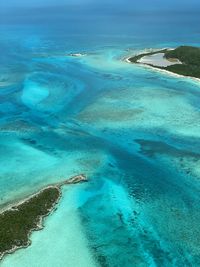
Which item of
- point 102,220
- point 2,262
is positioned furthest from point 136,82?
point 2,262

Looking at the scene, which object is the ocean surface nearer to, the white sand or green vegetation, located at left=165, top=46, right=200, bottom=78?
green vegetation, located at left=165, top=46, right=200, bottom=78

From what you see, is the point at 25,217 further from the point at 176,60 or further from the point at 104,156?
the point at 176,60

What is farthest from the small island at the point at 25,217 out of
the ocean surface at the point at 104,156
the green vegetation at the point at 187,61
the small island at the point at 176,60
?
the small island at the point at 176,60

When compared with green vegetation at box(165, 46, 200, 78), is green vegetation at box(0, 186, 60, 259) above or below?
below

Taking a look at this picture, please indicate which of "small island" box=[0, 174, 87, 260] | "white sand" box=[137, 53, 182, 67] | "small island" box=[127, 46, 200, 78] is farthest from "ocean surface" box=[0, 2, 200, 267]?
"white sand" box=[137, 53, 182, 67]

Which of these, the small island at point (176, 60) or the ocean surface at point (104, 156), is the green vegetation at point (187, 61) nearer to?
the small island at point (176, 60)

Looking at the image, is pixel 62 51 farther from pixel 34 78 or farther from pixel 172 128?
pixel 172 128

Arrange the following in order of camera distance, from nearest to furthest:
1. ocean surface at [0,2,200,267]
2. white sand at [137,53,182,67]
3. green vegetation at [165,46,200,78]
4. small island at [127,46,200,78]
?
ocean surface at [0,2,200,267], green vegetation at [165,46,200,78], small island at [127,46,200,78], white sand at [137,53,182,67]

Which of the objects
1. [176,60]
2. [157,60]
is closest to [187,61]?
[176,60]
